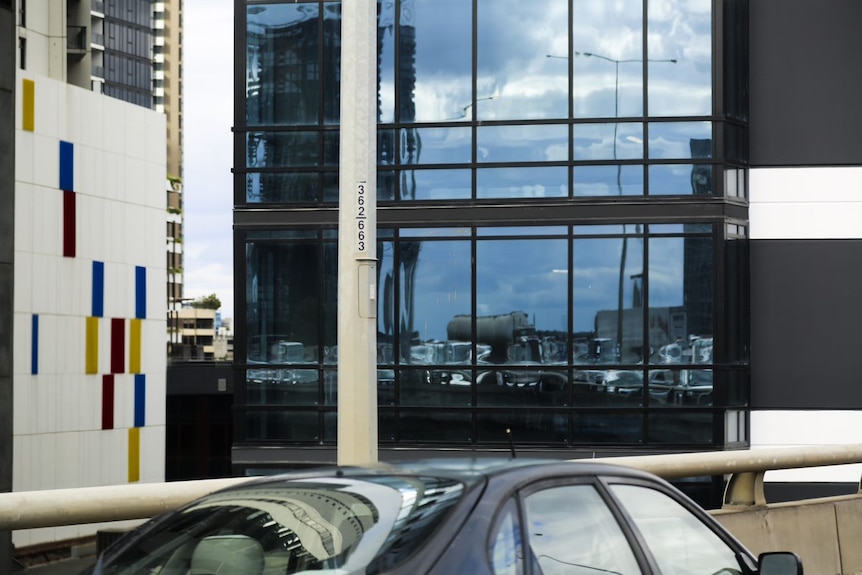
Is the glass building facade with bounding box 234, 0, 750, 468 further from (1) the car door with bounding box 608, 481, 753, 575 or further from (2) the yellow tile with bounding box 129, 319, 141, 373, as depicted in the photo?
(1) the car door with bounding box 608, 481, 753, 575

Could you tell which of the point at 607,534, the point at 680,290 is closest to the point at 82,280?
the point at 680,290

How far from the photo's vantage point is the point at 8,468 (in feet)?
61.3

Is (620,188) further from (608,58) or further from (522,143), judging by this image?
Answer: (608,58)

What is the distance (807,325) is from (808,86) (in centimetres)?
387

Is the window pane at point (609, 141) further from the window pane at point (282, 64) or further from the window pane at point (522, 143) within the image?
the window pane at point (282, 64)

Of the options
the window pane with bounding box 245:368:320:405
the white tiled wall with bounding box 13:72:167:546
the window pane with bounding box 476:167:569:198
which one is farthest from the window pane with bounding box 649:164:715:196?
the white tiled wall with bounding box 13:72:167:546

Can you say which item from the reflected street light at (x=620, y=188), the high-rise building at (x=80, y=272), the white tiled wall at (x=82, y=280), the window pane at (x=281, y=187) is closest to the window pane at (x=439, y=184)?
the window pane at (x=281, y=187)

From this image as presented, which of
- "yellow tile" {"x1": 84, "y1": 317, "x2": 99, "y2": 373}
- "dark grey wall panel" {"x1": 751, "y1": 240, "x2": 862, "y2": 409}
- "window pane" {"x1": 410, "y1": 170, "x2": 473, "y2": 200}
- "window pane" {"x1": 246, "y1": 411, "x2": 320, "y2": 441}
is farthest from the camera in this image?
"yellow tile" {"x1": 84, "y1": 317, "x2": 99, "y2": 373}

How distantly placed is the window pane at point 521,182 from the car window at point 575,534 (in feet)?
53.0

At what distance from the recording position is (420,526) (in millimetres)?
3914

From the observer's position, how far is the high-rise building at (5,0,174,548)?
29500 millimetres

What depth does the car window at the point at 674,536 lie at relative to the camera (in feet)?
16.0

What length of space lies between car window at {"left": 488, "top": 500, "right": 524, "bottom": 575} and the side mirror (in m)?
1.41

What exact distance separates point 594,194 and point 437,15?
3.84 m
